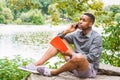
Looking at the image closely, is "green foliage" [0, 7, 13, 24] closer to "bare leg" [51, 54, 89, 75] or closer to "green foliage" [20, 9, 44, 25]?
"green foliage" [20, 9, 44, 25]

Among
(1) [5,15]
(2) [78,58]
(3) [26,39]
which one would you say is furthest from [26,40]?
(2) [78,58]

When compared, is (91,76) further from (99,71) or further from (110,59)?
(110,59)

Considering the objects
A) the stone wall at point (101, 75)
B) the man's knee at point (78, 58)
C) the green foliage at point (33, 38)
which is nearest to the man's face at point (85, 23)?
the man's knee at point (78, 58)

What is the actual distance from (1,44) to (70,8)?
500 cm

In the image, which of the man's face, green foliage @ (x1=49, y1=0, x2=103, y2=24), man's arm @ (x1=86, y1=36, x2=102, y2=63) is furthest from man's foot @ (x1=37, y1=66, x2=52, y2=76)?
green foliage @ (x1=49, y1=0, x2=103, y2=24)

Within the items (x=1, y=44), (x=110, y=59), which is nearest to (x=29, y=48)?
(x=1, y=44)

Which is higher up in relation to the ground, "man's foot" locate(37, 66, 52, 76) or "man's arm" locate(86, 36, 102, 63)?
"man's arm" locate(86, 36, 102, 63)

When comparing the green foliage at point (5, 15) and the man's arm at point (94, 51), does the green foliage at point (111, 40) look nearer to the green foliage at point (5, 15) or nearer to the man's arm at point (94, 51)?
the man's arm at point (94, 51)

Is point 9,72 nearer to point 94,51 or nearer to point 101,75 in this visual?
point 101,75

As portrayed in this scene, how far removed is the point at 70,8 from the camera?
6859mm

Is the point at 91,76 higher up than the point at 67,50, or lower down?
lower down

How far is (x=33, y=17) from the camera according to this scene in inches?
389

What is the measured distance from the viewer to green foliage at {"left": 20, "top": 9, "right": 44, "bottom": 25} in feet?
31.6

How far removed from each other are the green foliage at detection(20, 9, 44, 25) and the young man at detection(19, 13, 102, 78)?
5.42m
